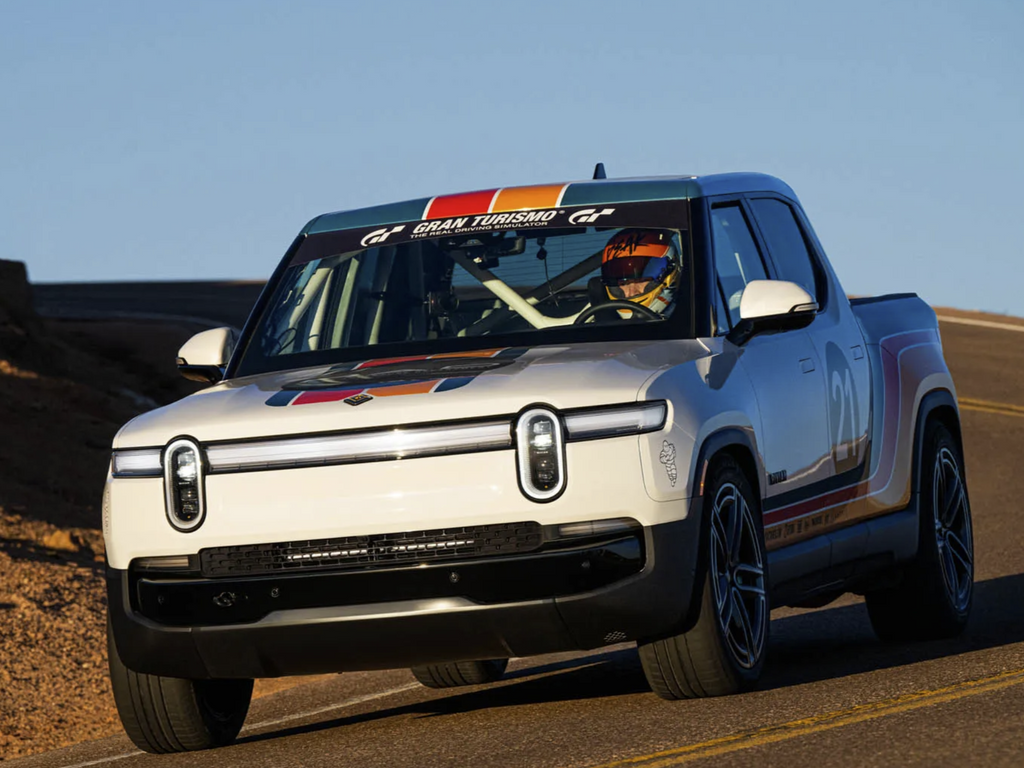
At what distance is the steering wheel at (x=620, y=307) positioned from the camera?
7.44 meters

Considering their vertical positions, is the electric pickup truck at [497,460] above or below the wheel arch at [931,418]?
above

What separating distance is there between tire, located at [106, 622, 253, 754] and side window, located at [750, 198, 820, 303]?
310 centimetres

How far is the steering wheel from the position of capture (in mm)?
7441

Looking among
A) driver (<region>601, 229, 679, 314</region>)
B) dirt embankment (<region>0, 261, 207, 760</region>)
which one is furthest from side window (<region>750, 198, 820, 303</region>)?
dirt embankment (<region>0, 261, 207, 760</region>)

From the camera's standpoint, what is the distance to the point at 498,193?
816 cm

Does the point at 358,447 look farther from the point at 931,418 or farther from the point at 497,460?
the point at 931,418

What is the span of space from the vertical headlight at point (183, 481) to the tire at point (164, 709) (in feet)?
1.98

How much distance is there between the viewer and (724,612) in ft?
22.5

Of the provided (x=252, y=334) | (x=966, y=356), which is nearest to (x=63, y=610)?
(x=252, y=334)

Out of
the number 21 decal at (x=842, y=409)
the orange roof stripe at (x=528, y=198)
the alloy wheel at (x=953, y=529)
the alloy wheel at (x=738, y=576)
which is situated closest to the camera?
the alloy wheel at (x=738, y=576)

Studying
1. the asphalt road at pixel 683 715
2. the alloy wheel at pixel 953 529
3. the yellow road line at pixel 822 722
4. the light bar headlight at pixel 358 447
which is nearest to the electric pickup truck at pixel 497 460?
the light bar headlight at pixel 358 447

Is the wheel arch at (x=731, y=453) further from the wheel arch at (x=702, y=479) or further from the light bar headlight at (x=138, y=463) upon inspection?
the light bar headlight at (x=138, y=463)

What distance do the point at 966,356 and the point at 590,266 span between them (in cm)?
2243

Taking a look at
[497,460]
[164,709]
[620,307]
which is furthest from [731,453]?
[164,709]
